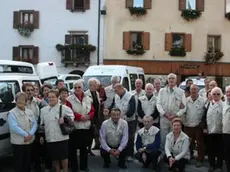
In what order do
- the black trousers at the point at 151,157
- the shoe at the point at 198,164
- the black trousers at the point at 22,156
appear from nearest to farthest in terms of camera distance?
the black trousers at the point at 22,156
the black trousers at the point at 151,157
the shoe at the point at 198,164

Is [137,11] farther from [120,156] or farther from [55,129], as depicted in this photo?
[55,129]

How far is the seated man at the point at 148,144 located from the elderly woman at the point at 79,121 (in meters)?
1.17

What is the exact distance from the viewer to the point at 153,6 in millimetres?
26562

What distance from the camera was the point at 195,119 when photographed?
8227mm

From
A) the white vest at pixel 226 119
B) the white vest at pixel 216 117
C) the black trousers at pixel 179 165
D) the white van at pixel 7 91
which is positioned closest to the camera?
the white van at pixel 7 91

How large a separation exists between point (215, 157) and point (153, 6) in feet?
64.8

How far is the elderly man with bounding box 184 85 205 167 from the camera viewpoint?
27.0 ft

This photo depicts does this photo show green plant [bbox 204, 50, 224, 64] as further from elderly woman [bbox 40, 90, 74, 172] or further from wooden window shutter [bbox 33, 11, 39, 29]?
elderly woman [bbox 40, 90, 74, 172]

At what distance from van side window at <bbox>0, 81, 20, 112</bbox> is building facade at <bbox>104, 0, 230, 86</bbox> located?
62.1 ft

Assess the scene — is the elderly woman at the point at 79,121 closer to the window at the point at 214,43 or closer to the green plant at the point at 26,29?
the green plant at the point at 26,29

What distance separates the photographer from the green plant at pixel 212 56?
86.4 feet

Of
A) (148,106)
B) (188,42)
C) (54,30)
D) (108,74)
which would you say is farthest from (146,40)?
(148,106)

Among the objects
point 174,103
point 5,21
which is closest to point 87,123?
point 174,103

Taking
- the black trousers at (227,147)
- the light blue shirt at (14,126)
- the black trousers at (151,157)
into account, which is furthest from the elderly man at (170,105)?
the light blue shirt at (14,126)
